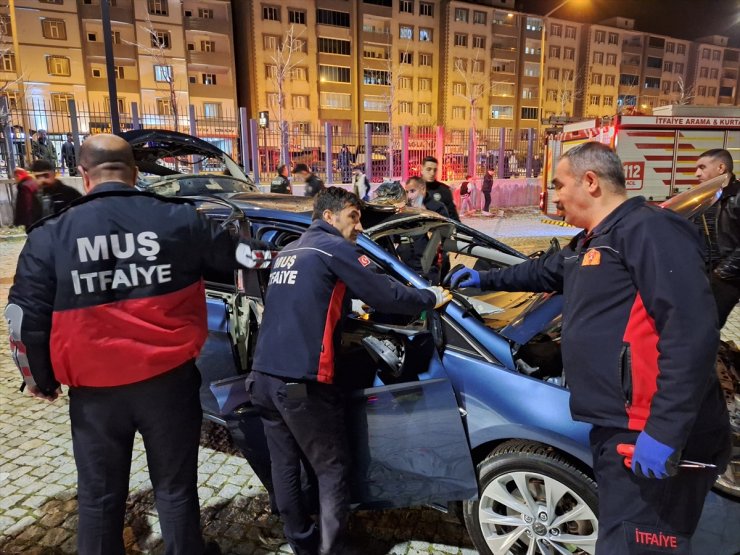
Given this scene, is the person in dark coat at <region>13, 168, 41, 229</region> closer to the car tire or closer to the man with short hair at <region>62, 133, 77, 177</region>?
the car tire

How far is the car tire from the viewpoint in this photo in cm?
214

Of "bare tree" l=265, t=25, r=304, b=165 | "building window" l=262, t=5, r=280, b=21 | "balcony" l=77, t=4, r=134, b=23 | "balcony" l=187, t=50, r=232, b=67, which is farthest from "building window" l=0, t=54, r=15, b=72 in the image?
"building window" l=262, t=5, r=280, b=21

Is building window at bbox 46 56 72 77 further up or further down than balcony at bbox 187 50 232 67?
further down

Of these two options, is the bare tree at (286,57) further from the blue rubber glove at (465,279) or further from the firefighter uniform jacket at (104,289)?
the firefighter uniform jacket at (104,289)

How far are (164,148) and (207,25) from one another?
35.7 metres

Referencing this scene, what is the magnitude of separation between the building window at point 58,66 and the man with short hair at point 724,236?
129 feet

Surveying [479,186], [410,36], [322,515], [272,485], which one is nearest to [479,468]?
[322,515]

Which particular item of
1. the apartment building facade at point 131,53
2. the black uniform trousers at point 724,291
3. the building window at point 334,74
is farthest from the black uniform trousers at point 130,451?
the building window at point 334,74

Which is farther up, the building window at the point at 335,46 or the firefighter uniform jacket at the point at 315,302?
the building window at the point at 335,46

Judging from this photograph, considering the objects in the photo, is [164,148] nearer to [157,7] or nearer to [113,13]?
[113,13]

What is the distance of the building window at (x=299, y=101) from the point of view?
4091cm

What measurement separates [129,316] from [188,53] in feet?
133

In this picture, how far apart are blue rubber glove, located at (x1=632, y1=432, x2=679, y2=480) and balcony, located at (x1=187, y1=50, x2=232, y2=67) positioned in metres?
41.3

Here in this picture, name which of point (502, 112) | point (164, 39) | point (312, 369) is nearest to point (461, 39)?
point (502, 112)
